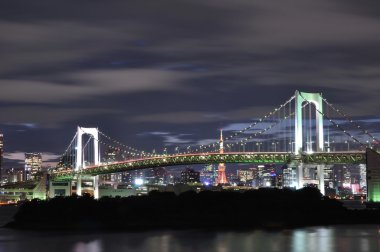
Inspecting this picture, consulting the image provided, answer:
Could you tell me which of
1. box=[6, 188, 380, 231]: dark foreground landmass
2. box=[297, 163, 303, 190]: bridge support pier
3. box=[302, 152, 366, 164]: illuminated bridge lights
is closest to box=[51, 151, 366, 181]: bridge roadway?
box=[302, 152, 366, 164]: illuminated bridge lights

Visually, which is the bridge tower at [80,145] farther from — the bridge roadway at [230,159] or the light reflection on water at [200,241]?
the light reflection on water at [200,241]

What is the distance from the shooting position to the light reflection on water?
1823 inches

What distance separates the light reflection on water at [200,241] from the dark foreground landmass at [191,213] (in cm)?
541

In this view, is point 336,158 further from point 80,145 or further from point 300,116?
point 80,145

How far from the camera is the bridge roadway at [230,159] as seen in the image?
82250 mm

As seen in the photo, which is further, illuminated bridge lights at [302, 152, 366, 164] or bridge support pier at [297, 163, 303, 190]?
bridge support pier at [297, 163, 303, 190]

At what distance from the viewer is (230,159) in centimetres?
9031

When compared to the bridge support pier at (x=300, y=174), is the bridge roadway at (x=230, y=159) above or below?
above

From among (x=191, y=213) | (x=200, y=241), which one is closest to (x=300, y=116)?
(x=191, y=213)

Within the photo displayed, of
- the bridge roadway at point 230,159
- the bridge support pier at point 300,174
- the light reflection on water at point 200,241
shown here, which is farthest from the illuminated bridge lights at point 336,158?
the light reflection on water at point 200,241

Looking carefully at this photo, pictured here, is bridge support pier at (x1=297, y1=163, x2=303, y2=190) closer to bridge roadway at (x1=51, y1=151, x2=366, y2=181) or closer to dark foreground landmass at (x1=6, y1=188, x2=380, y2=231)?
bridge roadway at (x1=51, y1=151, x2=366, y2=181)

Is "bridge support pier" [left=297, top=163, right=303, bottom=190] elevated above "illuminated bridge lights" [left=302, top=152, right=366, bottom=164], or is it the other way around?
"illuminated bridge lights" [left=302, top=152, right=366, bottom=164]

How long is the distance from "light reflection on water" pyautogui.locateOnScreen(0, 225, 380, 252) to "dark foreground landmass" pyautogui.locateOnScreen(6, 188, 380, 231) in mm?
5406

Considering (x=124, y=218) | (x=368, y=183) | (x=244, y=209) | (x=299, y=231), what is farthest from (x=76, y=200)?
(x=368, y=183)
